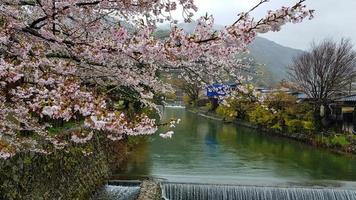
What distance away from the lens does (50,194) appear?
7.50m

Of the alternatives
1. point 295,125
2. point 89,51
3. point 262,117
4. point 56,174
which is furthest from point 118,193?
point 262,117

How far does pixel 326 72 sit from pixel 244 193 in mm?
13347

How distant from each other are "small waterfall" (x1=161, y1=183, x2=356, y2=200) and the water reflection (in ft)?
2.44

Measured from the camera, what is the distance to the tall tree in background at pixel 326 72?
22219 mm

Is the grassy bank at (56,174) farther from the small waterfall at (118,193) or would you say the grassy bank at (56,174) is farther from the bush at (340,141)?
the bush at (340,141)

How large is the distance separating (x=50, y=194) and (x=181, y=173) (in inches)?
230

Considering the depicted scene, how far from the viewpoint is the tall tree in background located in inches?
875

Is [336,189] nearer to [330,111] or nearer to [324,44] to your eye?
[330,111]

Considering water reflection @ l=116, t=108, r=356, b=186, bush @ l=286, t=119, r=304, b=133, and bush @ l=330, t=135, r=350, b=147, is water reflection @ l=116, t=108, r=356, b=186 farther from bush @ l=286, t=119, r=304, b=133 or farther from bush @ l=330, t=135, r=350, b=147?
bush @ l=286, t=119, r=304, b=133

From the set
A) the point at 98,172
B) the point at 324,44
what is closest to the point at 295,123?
the point at 324,44

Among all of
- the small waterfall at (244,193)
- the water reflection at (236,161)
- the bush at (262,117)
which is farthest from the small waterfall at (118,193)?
the bush at (262,117)

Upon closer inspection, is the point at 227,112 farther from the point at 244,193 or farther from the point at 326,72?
the point at 244,193

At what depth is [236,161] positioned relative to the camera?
49.8ft

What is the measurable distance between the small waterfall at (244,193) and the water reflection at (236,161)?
0.74 metres
